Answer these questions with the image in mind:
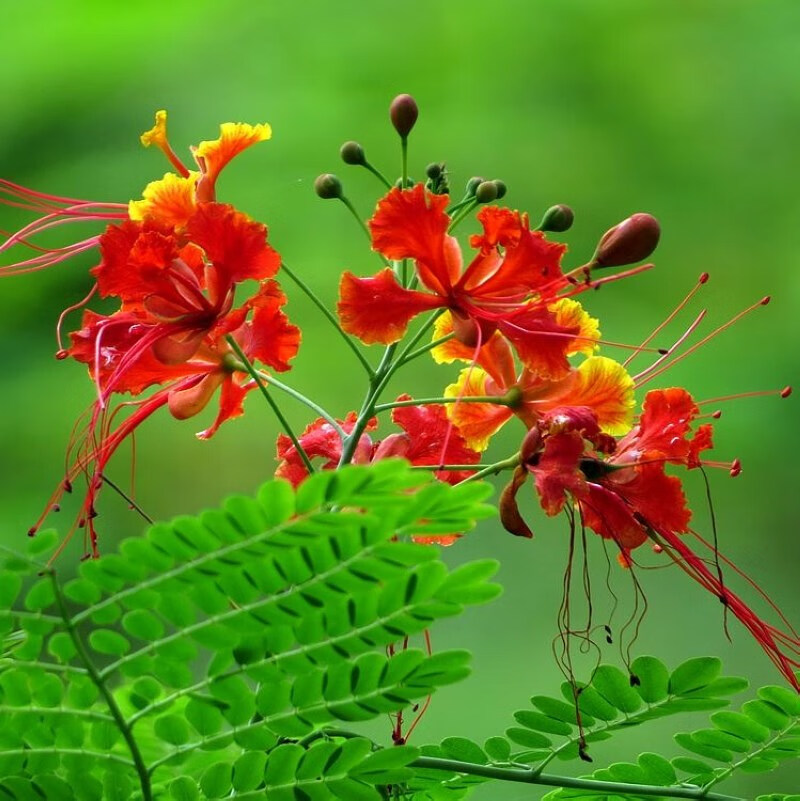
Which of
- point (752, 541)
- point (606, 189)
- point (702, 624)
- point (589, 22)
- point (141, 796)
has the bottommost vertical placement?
point (141, 796)

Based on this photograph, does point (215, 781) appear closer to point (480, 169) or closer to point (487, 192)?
point (487, 192)

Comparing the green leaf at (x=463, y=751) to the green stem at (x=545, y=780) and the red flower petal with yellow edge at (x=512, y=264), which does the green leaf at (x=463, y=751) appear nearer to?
the green stem at (x=545, y=780)

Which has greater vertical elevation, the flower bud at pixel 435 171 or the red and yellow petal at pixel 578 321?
the flower bud at pixel 435 171

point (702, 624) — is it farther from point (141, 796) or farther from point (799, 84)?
point (141, 796)

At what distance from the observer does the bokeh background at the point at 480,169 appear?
8.82 ft

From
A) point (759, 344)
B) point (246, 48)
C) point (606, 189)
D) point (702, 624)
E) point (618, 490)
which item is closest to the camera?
point (618, 490)

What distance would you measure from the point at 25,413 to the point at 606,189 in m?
1.50

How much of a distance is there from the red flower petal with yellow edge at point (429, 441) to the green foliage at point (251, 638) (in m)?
0.28

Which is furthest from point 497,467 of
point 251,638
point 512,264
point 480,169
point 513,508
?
point 480,169

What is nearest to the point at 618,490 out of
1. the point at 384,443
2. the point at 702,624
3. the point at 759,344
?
the point at 384,443

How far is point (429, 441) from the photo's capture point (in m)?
0.89

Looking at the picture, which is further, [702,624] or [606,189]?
[606,189]

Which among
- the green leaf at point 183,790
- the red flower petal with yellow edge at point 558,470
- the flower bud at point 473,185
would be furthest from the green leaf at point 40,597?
the flower bud at point 473,185

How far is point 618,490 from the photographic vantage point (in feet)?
2.71
